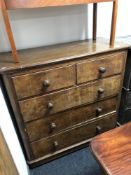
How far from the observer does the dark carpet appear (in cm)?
142

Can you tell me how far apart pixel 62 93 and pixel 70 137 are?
0.49m

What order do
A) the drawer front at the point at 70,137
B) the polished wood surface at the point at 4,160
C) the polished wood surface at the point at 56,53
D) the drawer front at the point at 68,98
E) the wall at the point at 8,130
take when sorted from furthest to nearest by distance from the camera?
1. the drawer front at the point at 70,137
2. the drawer front at the point at 68,98
3. the polished wood surface at the point at 56,53
4. the wall at the point at 8,130
5. the polished wood surface at the point at 4,160

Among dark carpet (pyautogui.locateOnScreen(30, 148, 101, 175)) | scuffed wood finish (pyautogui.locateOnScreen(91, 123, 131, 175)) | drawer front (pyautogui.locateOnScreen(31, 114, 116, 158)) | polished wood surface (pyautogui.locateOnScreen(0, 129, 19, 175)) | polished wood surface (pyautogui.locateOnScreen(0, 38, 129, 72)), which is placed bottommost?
dark carpet (pyautogui.locateOnScreen(30, 148, 101, 175))

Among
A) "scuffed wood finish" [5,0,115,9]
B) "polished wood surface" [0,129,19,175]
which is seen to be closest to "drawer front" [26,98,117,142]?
"polished wood surface" [0,129,19,175]

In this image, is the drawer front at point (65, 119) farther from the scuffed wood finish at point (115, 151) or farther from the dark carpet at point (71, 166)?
the scuffed wood finish at point (115, 151)

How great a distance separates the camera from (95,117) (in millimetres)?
1493

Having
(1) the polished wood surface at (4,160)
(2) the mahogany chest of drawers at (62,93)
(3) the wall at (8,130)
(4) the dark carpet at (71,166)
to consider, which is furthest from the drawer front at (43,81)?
(4) the dark carpet at (71,166)

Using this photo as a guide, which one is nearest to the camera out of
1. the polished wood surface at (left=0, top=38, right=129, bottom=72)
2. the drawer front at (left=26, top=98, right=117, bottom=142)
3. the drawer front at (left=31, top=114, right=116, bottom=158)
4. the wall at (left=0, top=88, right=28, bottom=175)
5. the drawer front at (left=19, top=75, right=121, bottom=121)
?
the wall at (left=0, top=88, right=28, bottom=175)

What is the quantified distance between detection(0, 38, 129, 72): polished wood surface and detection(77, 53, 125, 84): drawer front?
0.19 ft

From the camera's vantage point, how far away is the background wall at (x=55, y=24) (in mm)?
1312

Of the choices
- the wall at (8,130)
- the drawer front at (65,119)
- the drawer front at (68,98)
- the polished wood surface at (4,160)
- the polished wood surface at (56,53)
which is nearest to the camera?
the polished wood surface at (4,160)

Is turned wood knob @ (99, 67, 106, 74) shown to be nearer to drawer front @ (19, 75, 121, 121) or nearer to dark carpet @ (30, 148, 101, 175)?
drawer front @ (19, 75, 121, 121)

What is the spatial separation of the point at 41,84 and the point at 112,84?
0.63 metres

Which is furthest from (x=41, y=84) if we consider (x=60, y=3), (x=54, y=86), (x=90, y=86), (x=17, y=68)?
(x=60, y=3)
